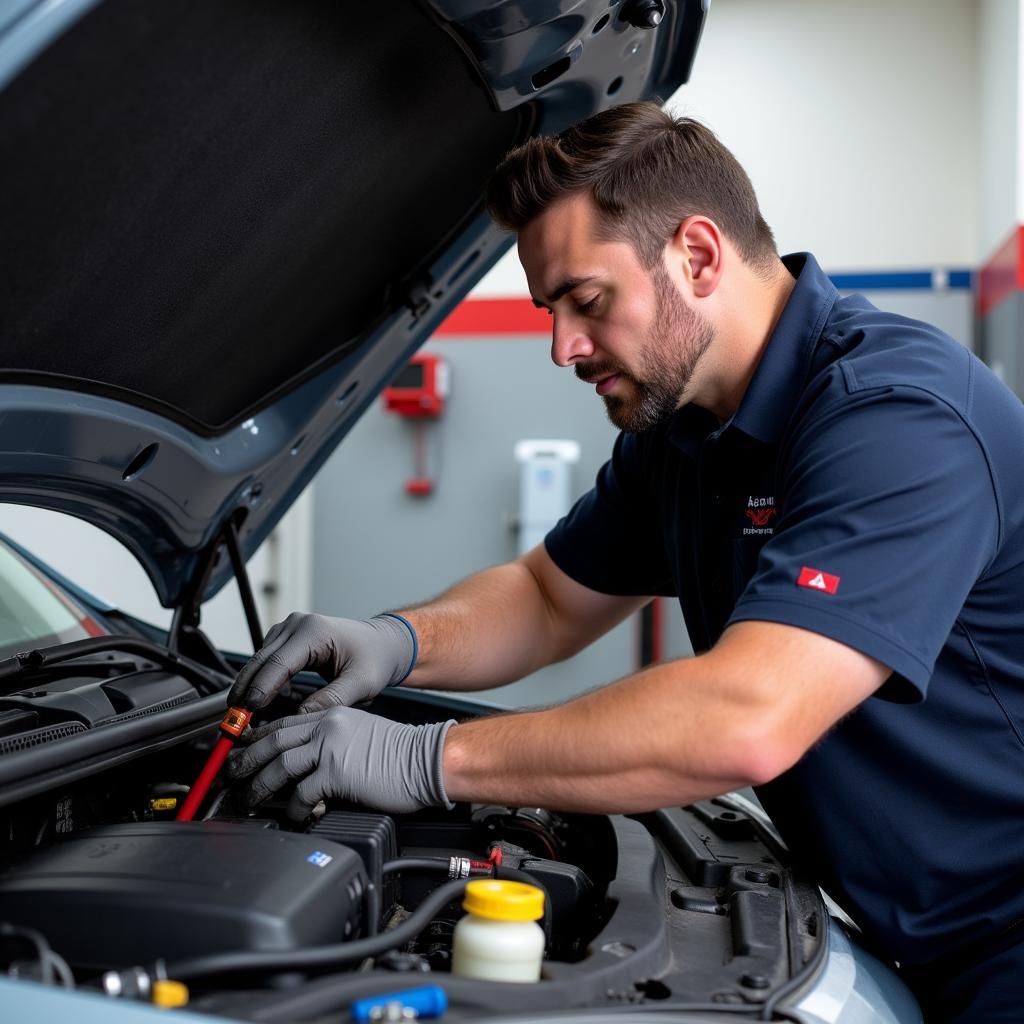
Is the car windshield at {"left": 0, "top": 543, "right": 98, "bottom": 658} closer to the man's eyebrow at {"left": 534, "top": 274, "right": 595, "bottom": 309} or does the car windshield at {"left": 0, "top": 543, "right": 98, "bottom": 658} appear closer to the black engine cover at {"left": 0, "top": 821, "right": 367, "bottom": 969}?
the black engine cover at {"left": 0, "top": 821, "right": 367, "bottom": 969}

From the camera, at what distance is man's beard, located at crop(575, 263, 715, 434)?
1220 mm

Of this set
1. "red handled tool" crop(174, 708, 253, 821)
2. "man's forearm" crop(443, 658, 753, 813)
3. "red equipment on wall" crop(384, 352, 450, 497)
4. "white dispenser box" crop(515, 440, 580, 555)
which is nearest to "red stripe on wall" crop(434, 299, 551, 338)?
"red equipment on wall" crop(384, 352, 450, 497)

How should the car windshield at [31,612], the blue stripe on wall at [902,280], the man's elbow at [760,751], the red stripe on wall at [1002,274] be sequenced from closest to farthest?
the man's elbow at [760,751] → the car windshield at [31,612] → the red stripe on wall at [1002,274] → the blue stripe on wall at [902,280]

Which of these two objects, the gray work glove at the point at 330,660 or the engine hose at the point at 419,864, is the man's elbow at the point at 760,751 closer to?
the engine hose at the point at 419,864

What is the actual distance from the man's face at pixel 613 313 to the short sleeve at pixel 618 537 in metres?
0.28

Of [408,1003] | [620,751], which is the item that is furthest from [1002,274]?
[408,1003]

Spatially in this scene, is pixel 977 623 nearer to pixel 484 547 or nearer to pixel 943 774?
pixel 943 774

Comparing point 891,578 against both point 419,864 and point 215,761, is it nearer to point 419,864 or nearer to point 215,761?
point 419,864

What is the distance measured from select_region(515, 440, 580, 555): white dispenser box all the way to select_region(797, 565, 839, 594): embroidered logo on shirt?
3.25 m

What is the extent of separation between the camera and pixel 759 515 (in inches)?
48.4

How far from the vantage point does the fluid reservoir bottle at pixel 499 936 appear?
30.1 inches

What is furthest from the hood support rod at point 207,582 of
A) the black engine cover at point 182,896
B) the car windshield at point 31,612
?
the black engine cover at point 182,896

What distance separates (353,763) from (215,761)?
0.17 meters

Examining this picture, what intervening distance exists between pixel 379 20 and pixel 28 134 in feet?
1.16
